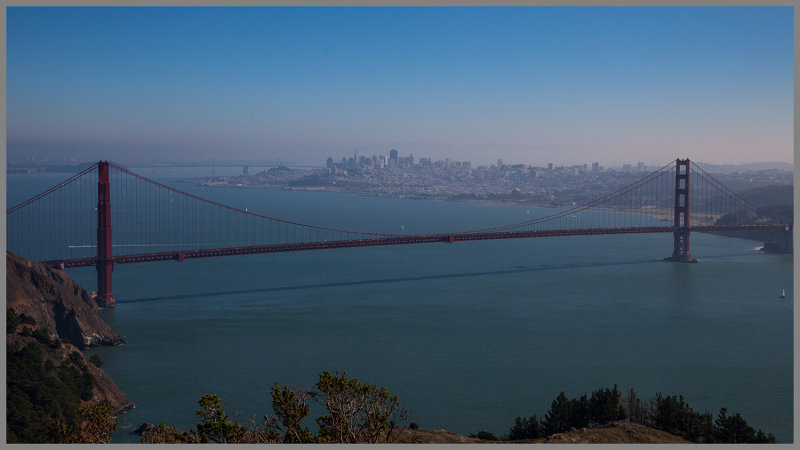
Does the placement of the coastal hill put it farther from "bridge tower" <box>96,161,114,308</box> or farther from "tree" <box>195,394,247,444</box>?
"tree" <box>195,394,247,444</box>

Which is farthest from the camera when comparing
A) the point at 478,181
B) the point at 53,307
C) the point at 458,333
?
the point at 478,181

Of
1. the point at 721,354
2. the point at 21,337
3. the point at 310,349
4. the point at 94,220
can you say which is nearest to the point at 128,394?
the point at 21,337

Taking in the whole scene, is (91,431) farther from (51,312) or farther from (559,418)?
(51,312)

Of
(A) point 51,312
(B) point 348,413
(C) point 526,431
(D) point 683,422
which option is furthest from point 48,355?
(D) point 683,422

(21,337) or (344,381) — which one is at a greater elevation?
(344,381)

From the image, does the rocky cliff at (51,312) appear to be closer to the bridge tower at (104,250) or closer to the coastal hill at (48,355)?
the coastal hill at (48,355)

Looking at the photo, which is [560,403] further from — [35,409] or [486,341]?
[35,409]

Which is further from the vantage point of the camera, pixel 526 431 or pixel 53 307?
pixel 53 307
